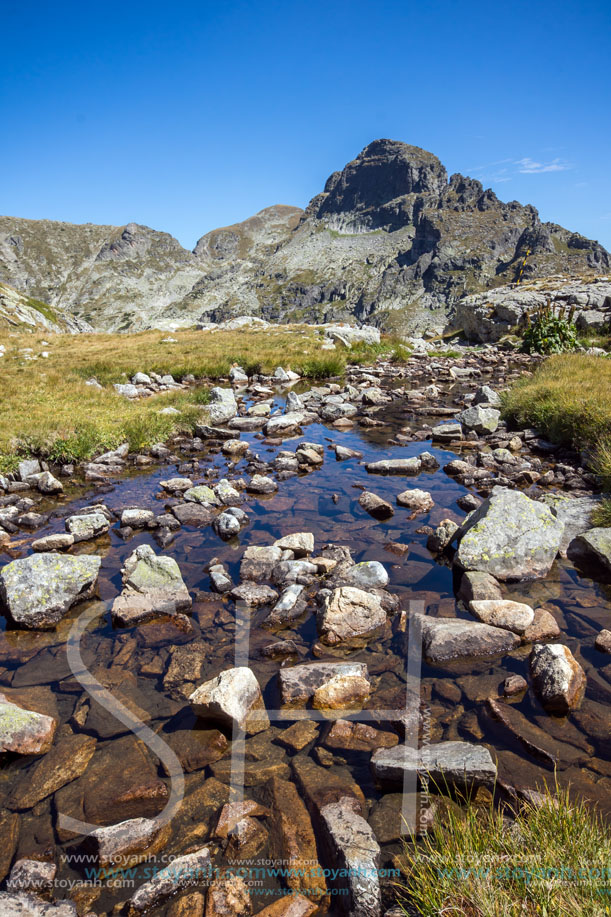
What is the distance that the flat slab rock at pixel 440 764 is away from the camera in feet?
13.1

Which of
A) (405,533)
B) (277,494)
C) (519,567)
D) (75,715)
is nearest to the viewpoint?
(75,715)

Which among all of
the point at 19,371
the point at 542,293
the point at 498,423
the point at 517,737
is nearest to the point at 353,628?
the point at 517,737

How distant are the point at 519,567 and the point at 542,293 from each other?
166 ft

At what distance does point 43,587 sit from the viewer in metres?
6.64

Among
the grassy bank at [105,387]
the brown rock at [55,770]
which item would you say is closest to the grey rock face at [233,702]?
the brown rock at [55,770]

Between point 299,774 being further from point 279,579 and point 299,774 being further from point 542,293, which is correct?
point 542,293

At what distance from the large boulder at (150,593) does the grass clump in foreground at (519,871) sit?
4.53m

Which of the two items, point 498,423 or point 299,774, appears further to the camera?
point 498,423

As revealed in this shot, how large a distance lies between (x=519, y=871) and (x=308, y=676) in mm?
2963

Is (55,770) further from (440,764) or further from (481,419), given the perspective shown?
(481,419)

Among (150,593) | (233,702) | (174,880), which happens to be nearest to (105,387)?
(150,593)

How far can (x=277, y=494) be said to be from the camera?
1145 centimetres

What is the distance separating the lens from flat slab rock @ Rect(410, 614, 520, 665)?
5.77m

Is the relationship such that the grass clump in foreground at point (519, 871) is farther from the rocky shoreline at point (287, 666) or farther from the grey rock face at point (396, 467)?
the grey rock face at point (396, 467)
